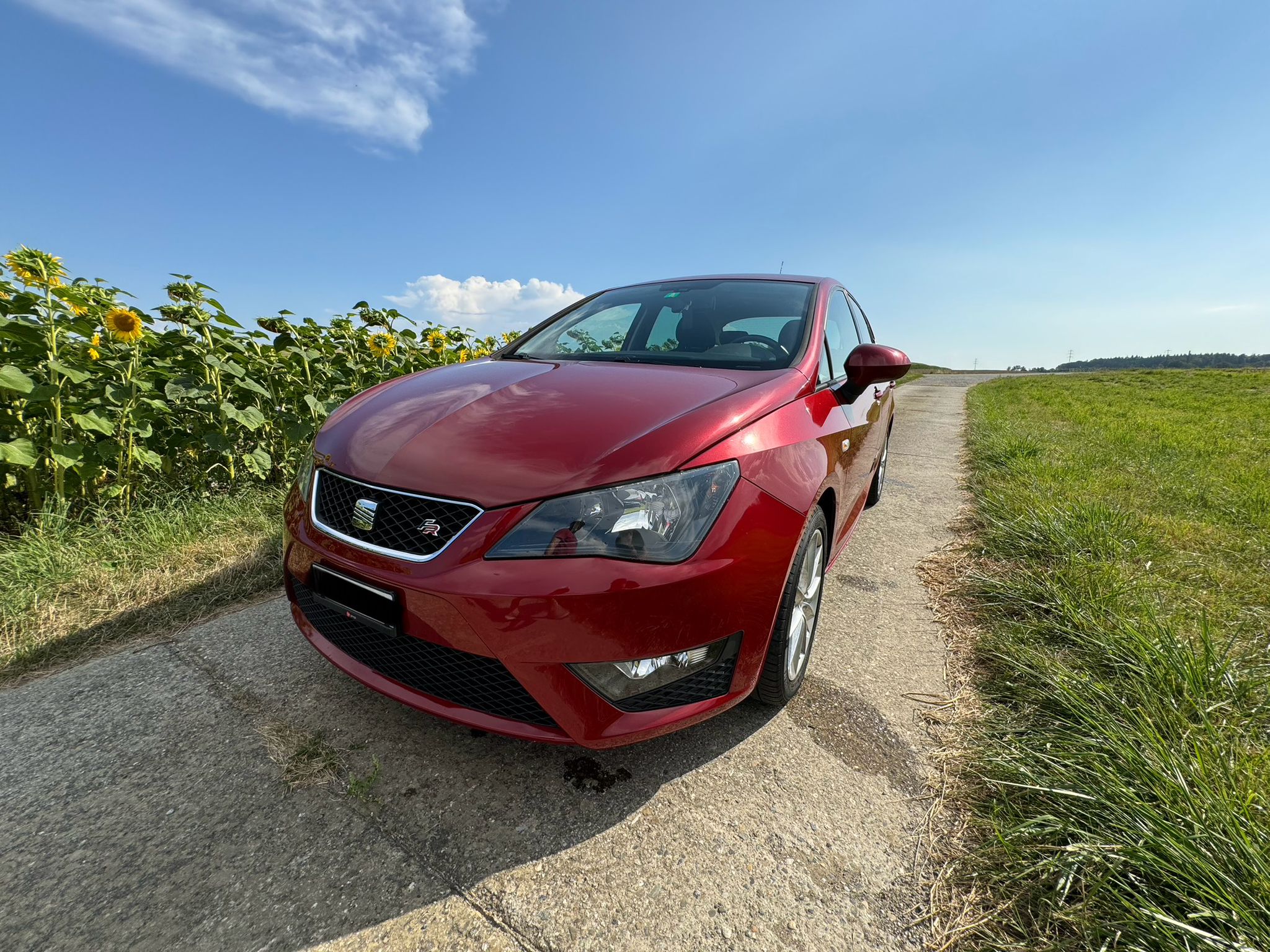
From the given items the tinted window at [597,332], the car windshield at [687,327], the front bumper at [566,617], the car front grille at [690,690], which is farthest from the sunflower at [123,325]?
the car front grille at [690,690]

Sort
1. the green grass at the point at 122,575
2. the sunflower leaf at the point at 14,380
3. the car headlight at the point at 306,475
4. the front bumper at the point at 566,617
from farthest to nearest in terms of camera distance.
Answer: the sunflower leaf at the point at 14,380 → the green grass at the point at 122,575 → the car headlight at the point at 306,475 → the front bumper at the point at 566,617

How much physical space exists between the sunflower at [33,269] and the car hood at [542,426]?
5.59 ft

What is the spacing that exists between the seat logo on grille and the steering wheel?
1491 millimetres

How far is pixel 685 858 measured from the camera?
130 centimetres

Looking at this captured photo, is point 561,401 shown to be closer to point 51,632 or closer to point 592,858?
point 592,858

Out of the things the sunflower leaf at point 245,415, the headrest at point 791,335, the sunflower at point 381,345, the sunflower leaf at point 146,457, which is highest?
the headrest at point 791,335

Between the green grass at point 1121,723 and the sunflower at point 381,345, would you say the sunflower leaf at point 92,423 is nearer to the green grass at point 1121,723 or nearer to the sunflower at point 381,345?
the sunflower at point 381,345

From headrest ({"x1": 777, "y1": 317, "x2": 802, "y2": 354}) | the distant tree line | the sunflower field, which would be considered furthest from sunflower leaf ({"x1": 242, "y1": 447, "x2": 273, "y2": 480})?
the distant tree line

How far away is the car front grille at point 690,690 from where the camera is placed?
136 cm

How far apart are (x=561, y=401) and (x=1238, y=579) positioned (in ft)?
10.3

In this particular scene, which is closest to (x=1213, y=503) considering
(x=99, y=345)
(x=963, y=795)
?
(x=963, y=795)

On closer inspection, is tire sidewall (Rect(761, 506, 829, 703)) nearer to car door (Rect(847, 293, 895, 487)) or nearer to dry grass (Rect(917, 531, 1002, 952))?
dry grass (Rect(917, 531, 1002, 952))

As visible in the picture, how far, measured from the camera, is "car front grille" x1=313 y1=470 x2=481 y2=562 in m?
1.32

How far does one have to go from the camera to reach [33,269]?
244cm
